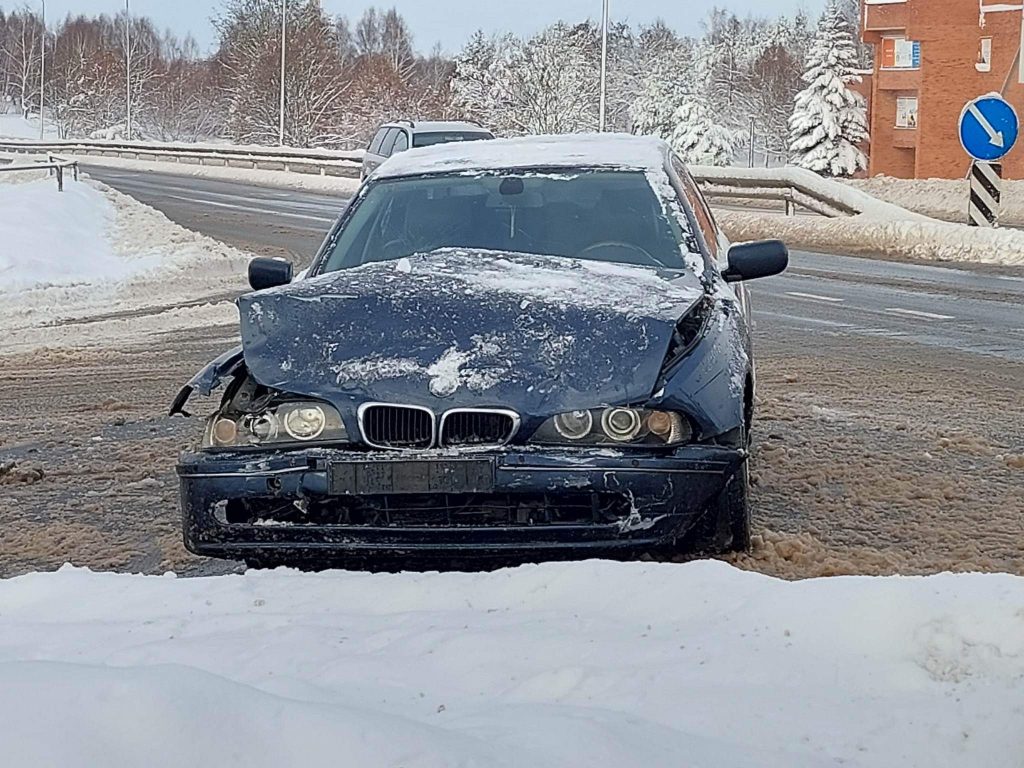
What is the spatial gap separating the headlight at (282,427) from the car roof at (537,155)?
219cm

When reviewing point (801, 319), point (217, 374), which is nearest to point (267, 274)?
point (217, 374)

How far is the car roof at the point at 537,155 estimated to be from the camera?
5996mm

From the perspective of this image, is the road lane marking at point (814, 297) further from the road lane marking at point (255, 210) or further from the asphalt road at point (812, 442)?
the road lane marking at point (255, 210)

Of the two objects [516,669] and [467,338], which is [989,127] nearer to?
[467,338]

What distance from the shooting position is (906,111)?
5356 cm

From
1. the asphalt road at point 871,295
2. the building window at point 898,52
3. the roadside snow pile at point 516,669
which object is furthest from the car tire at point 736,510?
the building window at point 898,52

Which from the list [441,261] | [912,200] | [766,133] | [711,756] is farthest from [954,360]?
[766,133]

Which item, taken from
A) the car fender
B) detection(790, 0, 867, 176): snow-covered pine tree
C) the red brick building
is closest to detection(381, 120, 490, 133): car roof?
the car fender

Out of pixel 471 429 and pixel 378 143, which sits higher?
pixel 378 143

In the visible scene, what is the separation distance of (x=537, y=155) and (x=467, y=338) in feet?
7.12

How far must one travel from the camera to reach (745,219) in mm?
23828

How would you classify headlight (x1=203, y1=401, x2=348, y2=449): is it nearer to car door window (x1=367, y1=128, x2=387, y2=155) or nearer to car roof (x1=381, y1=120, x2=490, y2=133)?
car roof (x1=381, y1=120, x2=490, y2=133)

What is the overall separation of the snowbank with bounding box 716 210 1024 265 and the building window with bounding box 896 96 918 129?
3154 centimetres

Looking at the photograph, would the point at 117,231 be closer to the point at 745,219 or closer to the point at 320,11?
the point at 745,219
